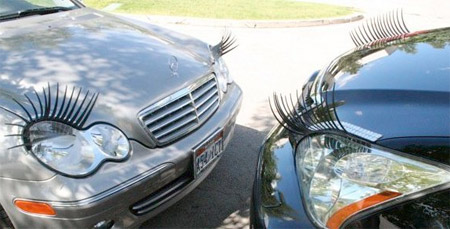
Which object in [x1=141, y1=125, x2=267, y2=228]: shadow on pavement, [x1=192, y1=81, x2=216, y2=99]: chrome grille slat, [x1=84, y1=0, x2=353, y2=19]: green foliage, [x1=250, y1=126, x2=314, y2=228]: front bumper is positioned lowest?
[x1=141, y1=125, x2=267, y2=228]: shadow on pavement

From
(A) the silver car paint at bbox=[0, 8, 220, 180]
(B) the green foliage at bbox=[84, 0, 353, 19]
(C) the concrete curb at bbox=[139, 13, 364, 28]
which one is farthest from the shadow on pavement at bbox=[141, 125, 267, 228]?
(B) the green foliage at bbox=[84, 0, 353, 19]

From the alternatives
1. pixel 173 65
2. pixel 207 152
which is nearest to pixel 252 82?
pixel 173 65

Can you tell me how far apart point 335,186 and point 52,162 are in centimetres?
127

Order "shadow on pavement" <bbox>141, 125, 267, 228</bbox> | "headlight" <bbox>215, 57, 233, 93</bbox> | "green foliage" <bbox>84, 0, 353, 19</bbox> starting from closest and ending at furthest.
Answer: "shadow on pavement" <bbox>141, 125, 267, 228</bbox> → "headlight" <bbox>215, 57, 233, 93</bbox> → "green foliage" <bbox>84, 0, 353, 19</bbox>

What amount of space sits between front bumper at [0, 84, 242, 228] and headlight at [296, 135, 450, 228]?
79 centimetres

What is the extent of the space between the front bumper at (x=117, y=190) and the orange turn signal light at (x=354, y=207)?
95 cm

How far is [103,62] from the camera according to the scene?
240 centimetres

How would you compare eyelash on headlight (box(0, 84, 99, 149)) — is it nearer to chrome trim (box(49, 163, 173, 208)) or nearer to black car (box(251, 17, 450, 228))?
chrome trim (box(49, 163, 173, 208))

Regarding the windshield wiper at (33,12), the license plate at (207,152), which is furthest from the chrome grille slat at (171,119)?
the windshield wiper at (33,12)

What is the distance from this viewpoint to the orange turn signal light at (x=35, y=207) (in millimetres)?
1803

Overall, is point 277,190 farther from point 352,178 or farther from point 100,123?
point 100,123

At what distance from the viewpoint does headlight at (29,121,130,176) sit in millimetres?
1840

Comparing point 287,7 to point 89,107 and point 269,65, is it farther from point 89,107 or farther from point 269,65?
point 89,107

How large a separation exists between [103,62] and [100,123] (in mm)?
545
